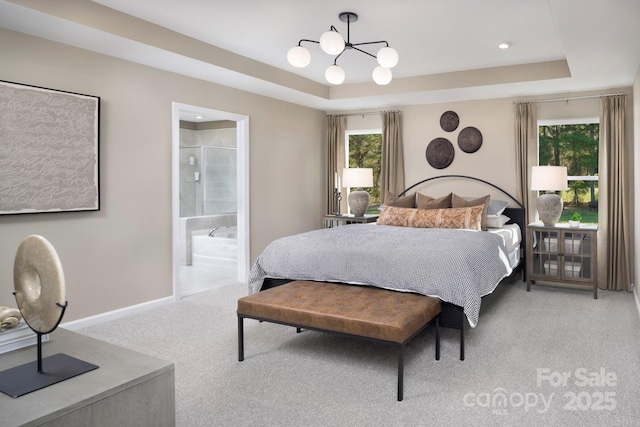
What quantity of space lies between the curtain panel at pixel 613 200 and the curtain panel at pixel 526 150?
2.24ft

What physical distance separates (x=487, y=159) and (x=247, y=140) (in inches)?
117

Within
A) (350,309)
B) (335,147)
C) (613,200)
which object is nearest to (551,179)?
(613,200)

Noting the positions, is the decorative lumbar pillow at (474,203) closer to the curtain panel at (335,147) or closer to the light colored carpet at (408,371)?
the light colored carpet at (408,371)

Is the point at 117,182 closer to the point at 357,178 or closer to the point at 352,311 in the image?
the point at 352,311

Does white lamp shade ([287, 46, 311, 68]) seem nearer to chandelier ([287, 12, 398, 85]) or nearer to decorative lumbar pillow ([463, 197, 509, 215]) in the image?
chandelier ([287, 12, 398, 85])

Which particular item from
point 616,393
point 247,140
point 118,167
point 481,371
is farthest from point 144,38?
point 616,393

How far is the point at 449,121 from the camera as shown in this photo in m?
6.19

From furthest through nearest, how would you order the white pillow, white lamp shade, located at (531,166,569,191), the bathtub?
the bathtub, the white pillow, white lamp shade, located at (531,166,569,191)

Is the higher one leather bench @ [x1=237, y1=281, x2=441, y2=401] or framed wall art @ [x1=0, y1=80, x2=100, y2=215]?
framed wall art @ [x1=0, y1=80, x2=100, y2=215]

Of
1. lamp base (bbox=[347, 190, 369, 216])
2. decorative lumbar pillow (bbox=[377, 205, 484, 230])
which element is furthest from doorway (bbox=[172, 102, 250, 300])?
decorative lumbar pillow (bbox=[377, 205, 484, 230])

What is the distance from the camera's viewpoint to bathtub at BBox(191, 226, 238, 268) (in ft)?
22.4

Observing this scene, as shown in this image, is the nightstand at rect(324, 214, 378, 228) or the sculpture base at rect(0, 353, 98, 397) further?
the nightstand at rect(324, 214, 378, 228)

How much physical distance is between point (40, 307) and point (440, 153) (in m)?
5.29

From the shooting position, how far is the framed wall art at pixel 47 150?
3414 mm
